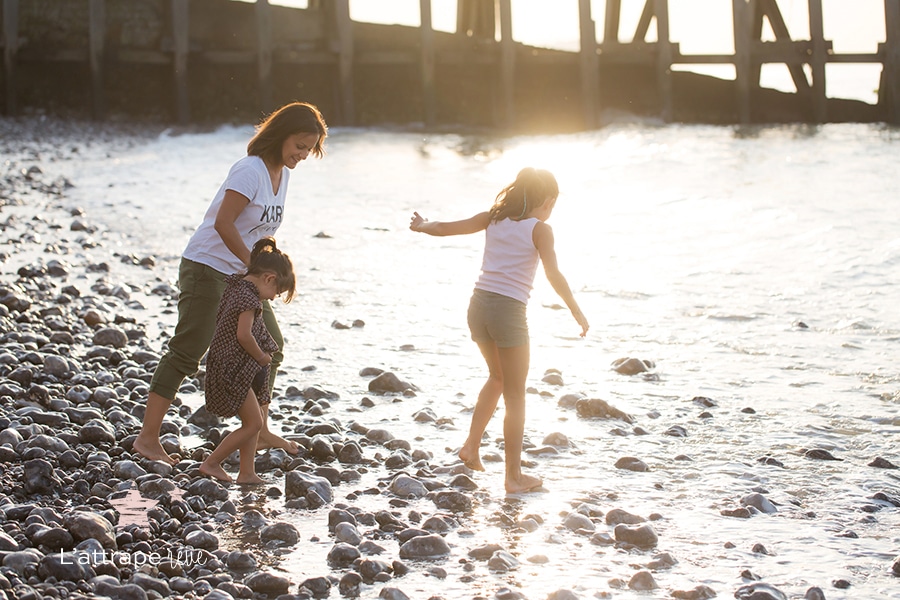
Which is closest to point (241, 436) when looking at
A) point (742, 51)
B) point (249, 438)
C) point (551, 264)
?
point (249, 438)

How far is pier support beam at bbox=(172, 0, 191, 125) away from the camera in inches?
855

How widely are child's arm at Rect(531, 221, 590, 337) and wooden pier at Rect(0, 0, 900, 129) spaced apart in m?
17.8

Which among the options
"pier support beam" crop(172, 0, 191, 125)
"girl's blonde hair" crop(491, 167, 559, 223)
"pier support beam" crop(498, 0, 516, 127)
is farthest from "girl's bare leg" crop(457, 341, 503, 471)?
"pier support beam" crop(172, 0, 191, 125)

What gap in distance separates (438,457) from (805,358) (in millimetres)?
3081

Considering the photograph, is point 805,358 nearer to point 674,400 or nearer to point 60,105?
point 674,400

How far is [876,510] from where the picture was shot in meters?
4.21

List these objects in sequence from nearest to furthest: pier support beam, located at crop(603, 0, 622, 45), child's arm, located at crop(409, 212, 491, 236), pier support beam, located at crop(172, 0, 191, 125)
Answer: child's arm, located at crop(409, 212, 491, 236) → pier support beam, located at crop(172, 0, 191, 125) → pier support beam, located at crop(603, 0, 622, 45)

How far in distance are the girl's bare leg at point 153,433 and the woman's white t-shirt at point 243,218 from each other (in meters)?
0.64

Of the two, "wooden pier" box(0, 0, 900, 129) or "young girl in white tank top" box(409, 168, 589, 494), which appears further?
"wooden pier" box(0, 0, 900, 129)

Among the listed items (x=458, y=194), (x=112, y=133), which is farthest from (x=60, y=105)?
(x=458, y=194)

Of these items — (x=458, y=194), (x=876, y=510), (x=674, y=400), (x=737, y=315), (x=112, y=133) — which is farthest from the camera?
(x=112, y=133)

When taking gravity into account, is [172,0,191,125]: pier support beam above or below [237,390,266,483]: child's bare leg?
above

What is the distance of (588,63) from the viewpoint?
22.3 m

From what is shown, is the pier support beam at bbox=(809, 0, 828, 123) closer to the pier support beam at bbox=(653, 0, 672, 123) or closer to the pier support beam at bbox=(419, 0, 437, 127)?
the pier support beam at bbox=(653, 0, 672, 123)
